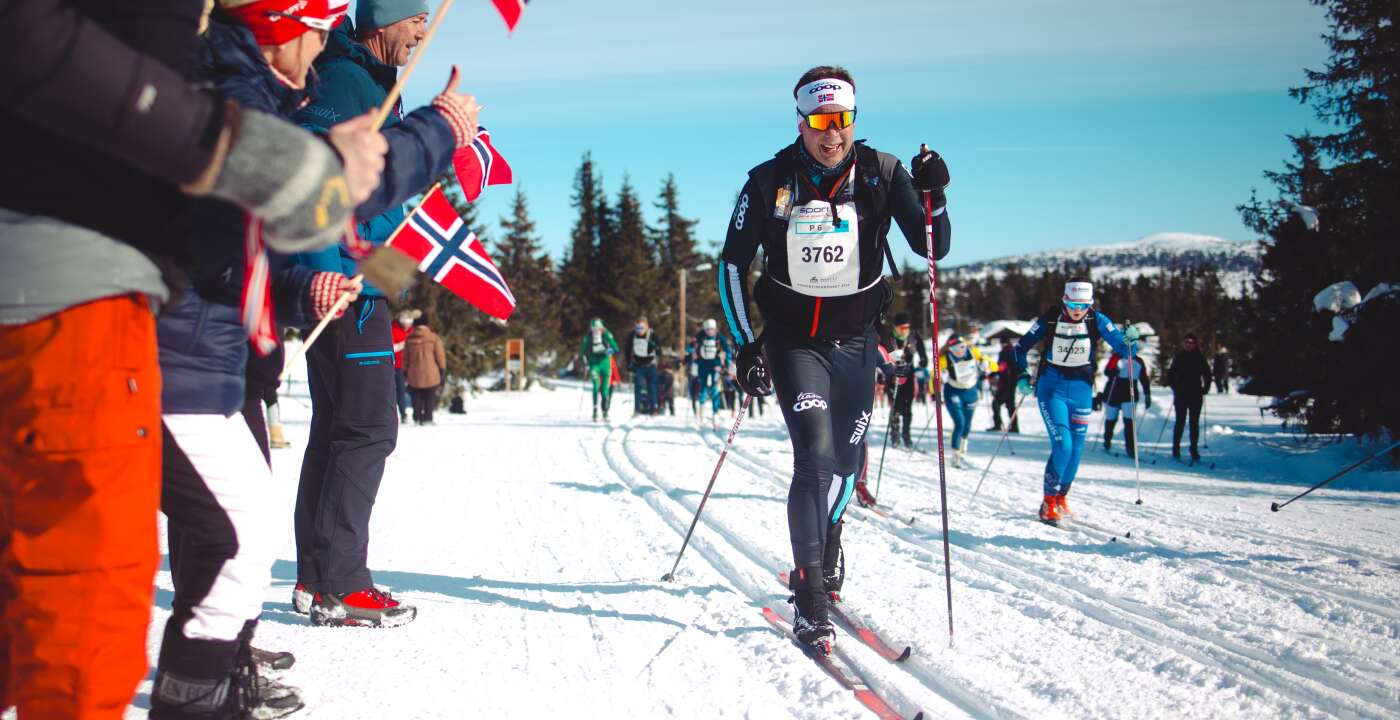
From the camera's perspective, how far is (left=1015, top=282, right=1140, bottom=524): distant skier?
7.60 metres

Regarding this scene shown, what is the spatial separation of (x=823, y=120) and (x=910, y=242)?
0.78m

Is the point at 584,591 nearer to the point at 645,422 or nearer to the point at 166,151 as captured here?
the point at 166,151

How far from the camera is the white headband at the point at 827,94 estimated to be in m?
3.83

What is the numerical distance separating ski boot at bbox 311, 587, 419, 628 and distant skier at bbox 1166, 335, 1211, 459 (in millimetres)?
14787

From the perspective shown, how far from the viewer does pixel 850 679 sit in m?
3.19

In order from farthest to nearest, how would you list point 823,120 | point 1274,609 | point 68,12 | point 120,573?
point 1274,609
point 823,120
point 120,573
point 68,12

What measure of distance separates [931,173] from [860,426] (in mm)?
1241

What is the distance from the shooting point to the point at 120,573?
57.3 inches

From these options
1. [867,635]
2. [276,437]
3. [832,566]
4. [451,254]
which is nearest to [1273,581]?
[832,566]

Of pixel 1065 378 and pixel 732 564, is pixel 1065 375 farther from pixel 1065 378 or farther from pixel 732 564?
pixel 732 564

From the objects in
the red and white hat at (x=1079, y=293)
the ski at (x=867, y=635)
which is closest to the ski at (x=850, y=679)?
the ski at (x=867, y=635)

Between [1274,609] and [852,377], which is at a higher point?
[852,377]

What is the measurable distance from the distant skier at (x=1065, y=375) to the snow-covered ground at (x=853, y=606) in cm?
51

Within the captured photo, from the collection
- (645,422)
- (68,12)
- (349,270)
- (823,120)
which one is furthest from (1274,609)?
(645,422)
